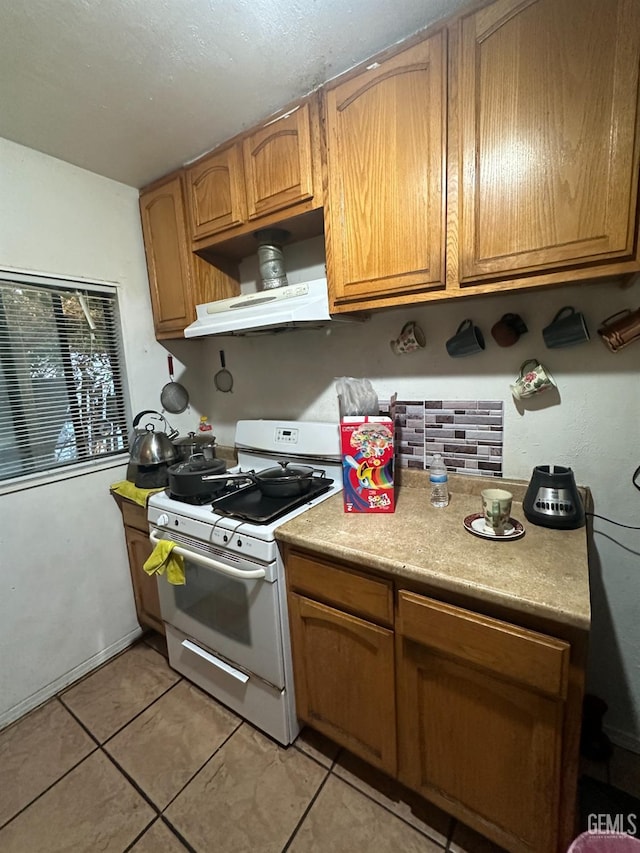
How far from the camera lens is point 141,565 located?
5.95 feet

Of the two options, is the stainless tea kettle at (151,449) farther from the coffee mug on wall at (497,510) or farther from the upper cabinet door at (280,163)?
the coffee mug on wall at (497,510)

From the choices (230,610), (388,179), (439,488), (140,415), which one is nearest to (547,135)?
(388,179)

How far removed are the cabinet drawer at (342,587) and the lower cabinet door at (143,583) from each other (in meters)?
0.93

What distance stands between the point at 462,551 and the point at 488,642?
0.21 meters

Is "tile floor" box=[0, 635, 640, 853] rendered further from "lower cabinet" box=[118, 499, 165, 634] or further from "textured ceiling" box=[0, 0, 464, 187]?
"textured ceiling" box=[0, 0, 464, 187]

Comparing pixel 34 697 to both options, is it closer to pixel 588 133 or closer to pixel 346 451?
pixel 346 451

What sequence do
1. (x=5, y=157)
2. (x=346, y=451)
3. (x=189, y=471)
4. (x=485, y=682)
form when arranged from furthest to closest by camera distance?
1. (x=189, y=471)
2. (x=5, y=157)
3. (x=346, y=451)
4. (x=485, y=682)

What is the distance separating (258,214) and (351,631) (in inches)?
59.8

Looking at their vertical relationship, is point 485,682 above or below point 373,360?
below

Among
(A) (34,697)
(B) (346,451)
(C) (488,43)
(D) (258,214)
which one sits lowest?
(A) (34,697)

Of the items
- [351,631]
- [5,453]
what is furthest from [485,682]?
[5,453]

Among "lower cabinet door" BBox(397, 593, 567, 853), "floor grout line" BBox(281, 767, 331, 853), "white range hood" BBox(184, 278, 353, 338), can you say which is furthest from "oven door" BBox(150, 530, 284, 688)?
"white range hood" BBox(184, 278, 353, 338)

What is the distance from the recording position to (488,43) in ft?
3.06

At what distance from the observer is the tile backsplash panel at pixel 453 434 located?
1.34 metres
